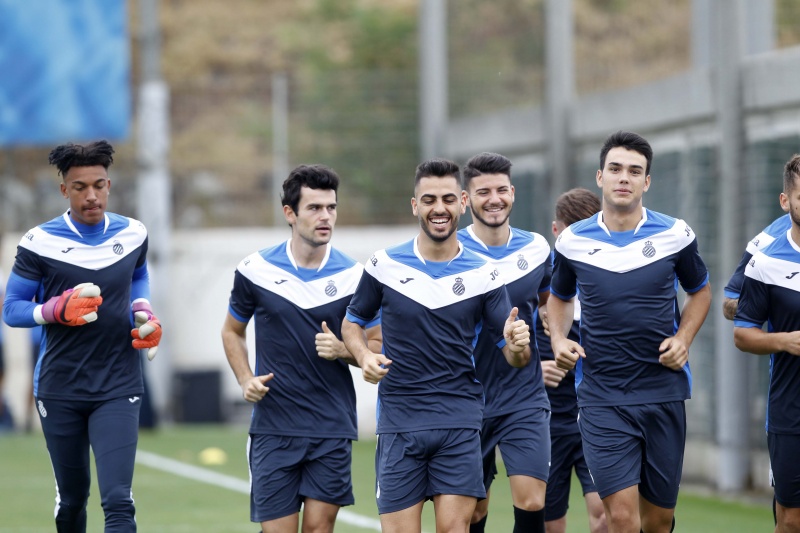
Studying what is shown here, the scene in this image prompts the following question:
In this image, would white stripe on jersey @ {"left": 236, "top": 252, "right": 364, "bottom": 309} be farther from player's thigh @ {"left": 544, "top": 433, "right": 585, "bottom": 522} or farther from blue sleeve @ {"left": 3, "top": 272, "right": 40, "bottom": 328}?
player's thigh @ {"left": 544, "top": 433, "right": 585, "bottom": 522}

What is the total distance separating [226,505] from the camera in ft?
43.1

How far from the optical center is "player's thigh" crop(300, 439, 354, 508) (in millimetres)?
7863

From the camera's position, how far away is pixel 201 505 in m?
13.2

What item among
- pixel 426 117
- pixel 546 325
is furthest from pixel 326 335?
pixel 426 117

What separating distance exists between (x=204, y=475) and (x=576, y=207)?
790cm

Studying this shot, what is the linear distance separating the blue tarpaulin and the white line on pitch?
18.1ft

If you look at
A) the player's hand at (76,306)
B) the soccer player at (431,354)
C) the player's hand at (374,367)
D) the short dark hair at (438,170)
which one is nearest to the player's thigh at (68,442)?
the player's hand at (76,306)

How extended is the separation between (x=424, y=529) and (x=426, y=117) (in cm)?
945

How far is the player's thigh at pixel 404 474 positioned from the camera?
7.38m

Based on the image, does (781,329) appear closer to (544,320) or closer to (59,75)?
(544,320)

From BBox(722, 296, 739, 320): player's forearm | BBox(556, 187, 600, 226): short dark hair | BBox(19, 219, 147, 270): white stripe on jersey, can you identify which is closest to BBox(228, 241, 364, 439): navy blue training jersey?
BBox(19, 219, 147, 270): white stripe on jersey

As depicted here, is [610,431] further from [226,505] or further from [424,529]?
[226,505]

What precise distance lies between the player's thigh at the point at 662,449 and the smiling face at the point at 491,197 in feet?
4.86

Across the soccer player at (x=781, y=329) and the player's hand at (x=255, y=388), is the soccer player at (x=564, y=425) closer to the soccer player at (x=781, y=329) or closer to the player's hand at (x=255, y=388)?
the soccer player at (x=781, y=329)
